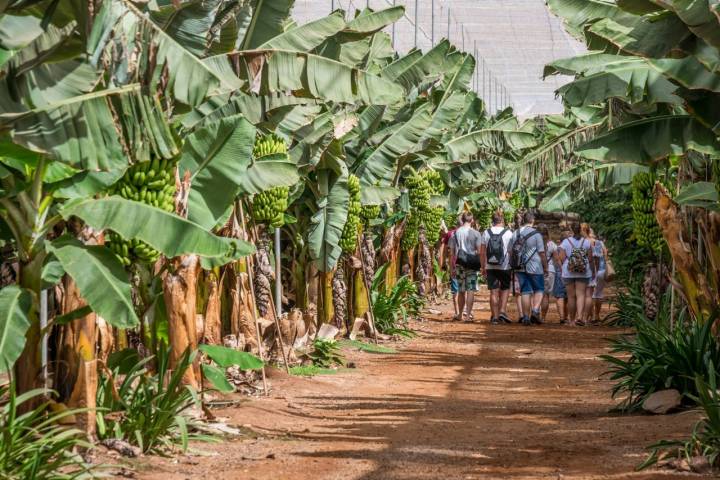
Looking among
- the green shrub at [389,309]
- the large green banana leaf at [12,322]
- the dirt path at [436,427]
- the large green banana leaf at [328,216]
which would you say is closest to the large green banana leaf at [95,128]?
the large green banana leaf at [12,322]

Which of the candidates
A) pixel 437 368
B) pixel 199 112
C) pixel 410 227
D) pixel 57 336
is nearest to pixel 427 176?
pixel 410 227

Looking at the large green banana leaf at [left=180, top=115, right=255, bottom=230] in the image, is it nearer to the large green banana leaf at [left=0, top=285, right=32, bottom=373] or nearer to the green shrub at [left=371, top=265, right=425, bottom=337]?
the large green banana leaf at [left=0, top=285, right=32, bottom=373]

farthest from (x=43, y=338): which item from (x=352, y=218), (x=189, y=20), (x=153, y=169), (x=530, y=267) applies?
(x=530, y=267)

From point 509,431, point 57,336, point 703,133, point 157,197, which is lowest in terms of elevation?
point 509,431

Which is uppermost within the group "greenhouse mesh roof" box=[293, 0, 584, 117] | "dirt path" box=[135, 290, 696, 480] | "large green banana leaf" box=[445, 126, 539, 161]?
"greenhouse mesh roof" box=[293, 0, 584, 117]

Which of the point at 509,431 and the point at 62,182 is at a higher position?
the point at 62,182

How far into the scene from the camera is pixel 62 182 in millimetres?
7480

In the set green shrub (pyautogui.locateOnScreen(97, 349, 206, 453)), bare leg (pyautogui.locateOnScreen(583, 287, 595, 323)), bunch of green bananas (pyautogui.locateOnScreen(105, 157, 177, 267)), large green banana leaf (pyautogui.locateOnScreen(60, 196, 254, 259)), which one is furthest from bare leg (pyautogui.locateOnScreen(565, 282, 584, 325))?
large green banana leaf (pyautogui.locateOnScreen(60, 196, 254, 259))

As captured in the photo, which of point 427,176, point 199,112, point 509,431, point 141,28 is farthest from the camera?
point 427,176

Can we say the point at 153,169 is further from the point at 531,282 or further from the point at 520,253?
the point at 531,282

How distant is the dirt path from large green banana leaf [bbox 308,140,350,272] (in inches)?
58.8

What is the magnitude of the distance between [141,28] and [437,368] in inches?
365

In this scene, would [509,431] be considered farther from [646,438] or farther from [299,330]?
[299,330]

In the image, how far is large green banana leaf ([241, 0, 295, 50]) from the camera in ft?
34.7
